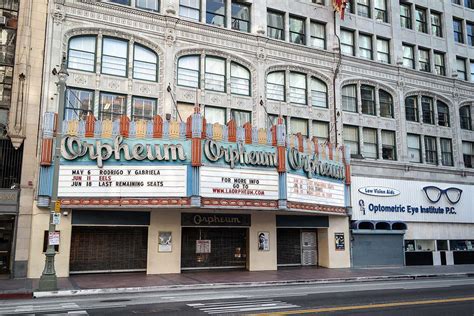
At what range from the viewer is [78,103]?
89.4 ft

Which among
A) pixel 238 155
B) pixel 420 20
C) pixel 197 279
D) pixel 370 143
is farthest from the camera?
pixel 420 20

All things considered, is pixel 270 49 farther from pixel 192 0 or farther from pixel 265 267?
pixel 265 267

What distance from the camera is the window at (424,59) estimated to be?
40.8 meters

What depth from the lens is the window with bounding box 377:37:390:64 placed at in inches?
1523

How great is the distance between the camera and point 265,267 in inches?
1198

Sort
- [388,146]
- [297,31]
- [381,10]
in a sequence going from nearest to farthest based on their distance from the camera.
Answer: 1. [297,31]
2. [388,146]
3. [381,10]

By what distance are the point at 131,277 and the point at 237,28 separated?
59.5 feet

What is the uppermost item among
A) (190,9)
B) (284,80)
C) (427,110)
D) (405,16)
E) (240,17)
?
(405,16)

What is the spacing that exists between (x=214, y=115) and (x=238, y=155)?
226 inches

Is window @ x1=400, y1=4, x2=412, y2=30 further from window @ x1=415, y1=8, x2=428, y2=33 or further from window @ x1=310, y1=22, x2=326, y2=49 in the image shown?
window @ x1=310, y1=22, x2=326, y2=49

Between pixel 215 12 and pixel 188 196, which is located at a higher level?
pixel 215 12

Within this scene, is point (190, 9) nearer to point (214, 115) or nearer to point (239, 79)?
point (239, 79)

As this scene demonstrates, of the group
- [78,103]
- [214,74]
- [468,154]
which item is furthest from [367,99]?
[78,103]

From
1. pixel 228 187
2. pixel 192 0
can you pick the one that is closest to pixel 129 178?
pixel 228 187
